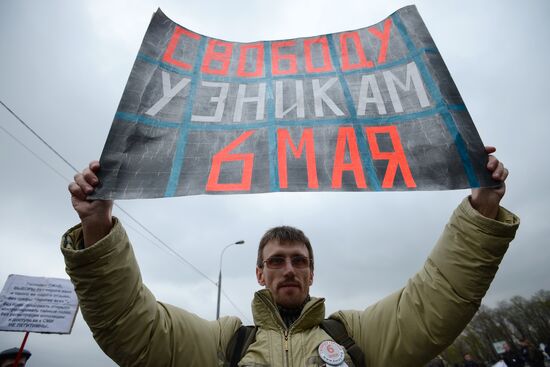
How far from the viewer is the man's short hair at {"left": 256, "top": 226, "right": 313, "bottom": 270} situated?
228 cm

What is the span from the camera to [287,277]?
206cm

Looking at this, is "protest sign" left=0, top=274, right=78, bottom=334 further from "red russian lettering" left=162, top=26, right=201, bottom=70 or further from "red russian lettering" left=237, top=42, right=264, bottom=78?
"red russian lettering" left=237, top=42, right=264, bottom=78

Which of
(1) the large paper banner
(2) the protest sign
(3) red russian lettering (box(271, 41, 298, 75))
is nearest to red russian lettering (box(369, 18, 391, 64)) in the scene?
(1) the large paper banner

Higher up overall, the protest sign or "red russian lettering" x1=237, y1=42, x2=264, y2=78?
"red russian lettering" x1=237, y1=42, x2=264, y2=78

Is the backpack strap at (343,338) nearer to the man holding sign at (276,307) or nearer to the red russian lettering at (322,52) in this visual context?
the man holding sign at (276,307)

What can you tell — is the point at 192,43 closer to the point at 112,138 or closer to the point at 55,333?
the point at 112,138

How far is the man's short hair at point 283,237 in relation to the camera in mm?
2275

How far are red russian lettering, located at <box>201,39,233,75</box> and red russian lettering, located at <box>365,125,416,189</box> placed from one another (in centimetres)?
116

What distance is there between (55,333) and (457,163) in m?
6.15

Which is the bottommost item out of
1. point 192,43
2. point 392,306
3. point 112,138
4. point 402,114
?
point 392,306

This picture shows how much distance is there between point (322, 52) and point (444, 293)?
1885 millimetres

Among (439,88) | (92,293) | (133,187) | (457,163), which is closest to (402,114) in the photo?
(439,88)

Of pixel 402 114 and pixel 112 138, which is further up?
pixel 402 114

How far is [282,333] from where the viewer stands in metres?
1.78
